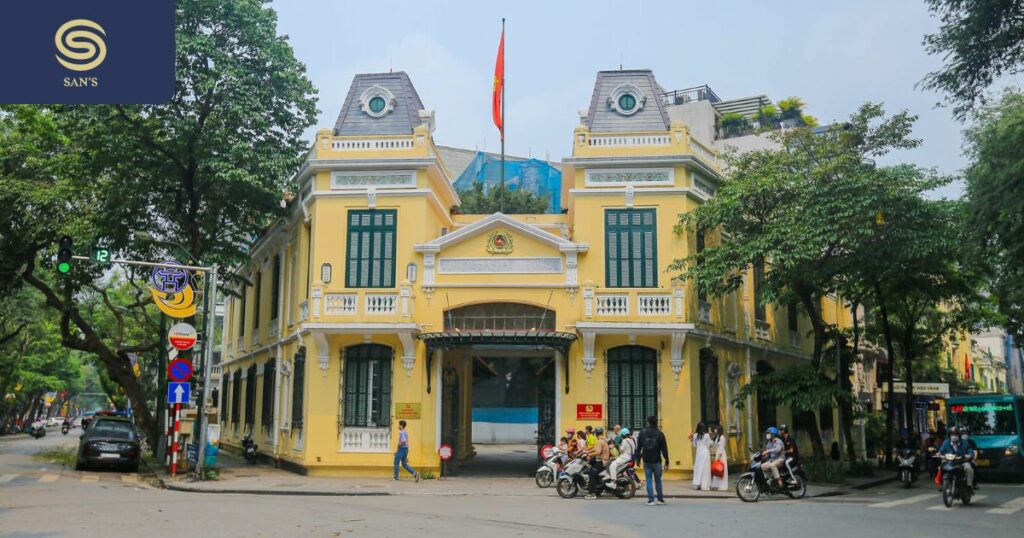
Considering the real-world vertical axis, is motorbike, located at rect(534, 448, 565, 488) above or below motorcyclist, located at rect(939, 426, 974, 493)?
below

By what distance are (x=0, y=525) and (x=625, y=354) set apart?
14628 mm

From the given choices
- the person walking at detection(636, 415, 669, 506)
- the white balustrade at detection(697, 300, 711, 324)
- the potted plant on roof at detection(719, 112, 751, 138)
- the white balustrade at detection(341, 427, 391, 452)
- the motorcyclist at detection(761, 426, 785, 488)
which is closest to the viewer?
the person walking at detection(636, 415, 669, 506)

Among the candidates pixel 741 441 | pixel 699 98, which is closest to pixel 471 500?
pixel 741 441

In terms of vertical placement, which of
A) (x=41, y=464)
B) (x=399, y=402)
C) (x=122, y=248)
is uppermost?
(x=122, y=248)

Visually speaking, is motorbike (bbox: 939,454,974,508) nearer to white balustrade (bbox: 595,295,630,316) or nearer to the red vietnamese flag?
white balustrade (bbox: 595,295,630,316)

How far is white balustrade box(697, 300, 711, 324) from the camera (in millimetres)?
23686

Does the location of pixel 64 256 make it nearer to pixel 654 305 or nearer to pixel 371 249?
pixel 371 249

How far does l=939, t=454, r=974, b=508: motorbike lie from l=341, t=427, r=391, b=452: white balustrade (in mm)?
12863

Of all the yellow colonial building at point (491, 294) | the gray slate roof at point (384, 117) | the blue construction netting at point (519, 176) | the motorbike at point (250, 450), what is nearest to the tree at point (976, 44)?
the yellow colonial building at point (491, 294)

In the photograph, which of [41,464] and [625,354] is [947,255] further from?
[41,464]

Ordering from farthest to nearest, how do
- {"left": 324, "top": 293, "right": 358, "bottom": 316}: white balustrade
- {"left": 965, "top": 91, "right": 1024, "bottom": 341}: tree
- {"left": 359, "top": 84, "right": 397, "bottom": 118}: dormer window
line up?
1. {"left": 359, "top": 84, "right": 397, "bottom": 118}: dormer window
2. {"left": 324, "top": 293, "right": 358, "bottom": 316}: white balustrade
3. {"left": 965, "top": 91, "right": 1024, "bottom": 341}: tree

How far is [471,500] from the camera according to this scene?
17547 millimetres

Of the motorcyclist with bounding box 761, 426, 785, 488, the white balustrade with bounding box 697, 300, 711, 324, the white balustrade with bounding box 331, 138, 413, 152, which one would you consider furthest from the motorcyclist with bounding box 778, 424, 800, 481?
the white balustrade with bounding box 331, 138, 413, 152

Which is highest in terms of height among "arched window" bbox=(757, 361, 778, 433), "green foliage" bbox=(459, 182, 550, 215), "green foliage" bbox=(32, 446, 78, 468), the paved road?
"green foliage" bbox=(459, 182, 550, 215)
